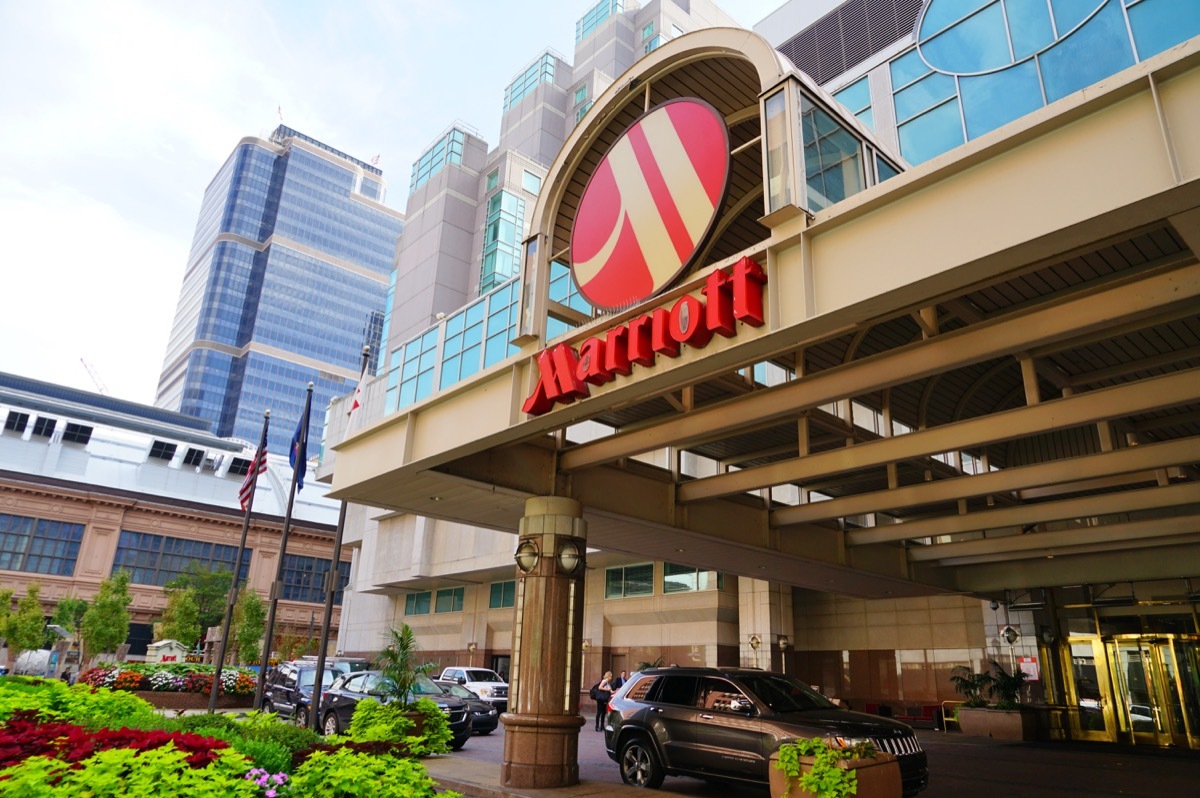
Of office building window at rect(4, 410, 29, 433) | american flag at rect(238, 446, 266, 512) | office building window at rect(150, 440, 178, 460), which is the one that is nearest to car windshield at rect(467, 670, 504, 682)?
american flag at rect(238, 446, 266, 512)

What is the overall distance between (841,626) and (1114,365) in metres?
17.2

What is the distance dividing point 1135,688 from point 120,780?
24.0 metres

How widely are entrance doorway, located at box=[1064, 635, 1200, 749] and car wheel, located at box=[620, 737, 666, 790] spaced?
15.6 m

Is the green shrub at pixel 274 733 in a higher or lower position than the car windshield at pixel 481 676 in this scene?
lower

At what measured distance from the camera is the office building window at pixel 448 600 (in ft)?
138

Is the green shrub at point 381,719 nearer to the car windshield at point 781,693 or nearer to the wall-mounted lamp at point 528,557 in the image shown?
the wall-mounted lamp at point 528,557

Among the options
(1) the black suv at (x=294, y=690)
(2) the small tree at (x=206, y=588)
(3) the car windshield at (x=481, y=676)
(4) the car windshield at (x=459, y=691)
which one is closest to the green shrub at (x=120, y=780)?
(4) the car windshield at (x=459, y=691)

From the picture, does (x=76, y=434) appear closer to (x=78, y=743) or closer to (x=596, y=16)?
(x=596, y=16)

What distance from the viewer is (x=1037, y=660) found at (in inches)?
901

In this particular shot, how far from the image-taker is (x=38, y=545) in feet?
193

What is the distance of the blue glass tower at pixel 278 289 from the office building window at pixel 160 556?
7495 cm

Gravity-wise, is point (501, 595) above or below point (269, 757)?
above

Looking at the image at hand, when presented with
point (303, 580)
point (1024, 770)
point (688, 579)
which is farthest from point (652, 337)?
point (303, 580)

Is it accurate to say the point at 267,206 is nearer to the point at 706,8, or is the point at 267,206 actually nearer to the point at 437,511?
the point at 706,8
